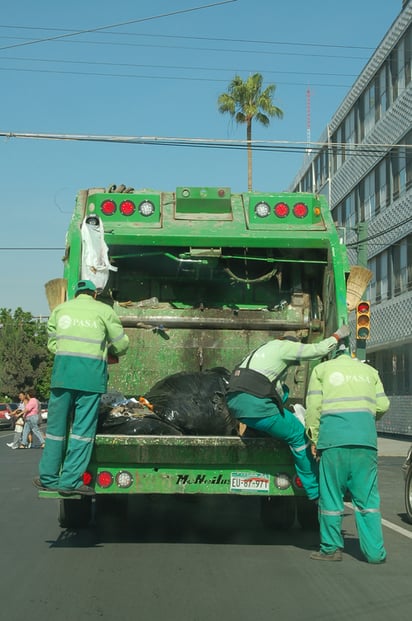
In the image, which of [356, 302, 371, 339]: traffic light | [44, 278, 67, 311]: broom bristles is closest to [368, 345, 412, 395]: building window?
[356, 302, 371, 339]: traffic light

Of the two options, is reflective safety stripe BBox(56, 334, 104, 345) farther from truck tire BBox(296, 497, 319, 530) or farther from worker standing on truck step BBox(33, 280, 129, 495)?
truck tire BBox(296, 497, 319, 530)

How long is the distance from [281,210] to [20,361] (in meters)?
59.3

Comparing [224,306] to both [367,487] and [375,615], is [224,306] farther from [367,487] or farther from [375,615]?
[375,615]

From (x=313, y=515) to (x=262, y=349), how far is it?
1.86m

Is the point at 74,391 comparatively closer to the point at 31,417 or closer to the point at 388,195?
the point at 31,417

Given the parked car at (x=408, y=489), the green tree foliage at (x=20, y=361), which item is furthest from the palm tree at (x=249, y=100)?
the green tree foliage at (x=20, y=361)

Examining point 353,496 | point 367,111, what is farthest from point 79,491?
point 367,111

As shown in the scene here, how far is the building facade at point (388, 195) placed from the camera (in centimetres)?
2792

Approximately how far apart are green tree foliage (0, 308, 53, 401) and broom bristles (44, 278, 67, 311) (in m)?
57.0

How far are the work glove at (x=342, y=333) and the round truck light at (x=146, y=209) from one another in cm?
211

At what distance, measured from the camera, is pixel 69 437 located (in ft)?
22.8

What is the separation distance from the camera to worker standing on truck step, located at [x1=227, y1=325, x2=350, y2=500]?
6.95m

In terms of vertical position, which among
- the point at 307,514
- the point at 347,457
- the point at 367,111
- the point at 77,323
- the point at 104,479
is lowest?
the point at 307,514

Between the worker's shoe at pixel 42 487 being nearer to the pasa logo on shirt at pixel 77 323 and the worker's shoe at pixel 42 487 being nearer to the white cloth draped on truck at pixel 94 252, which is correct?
the pasa logo on shirt at pixel 77 323
